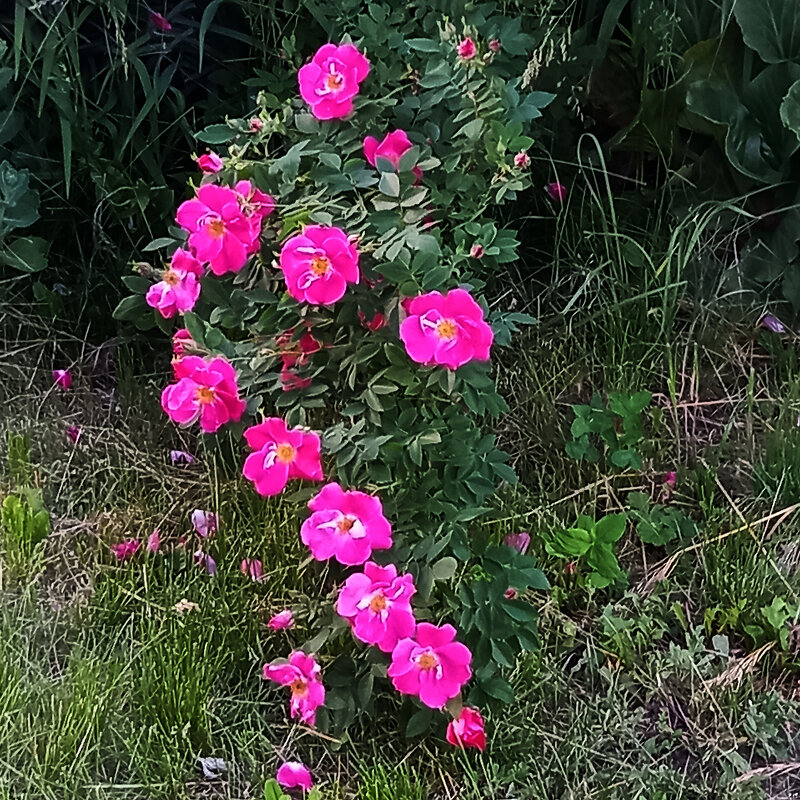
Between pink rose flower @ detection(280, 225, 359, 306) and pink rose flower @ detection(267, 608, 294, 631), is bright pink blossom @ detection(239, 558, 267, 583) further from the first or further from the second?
pink rose flower @ detection(280, 225, 359, 306)

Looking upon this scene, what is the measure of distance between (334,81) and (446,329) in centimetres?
37

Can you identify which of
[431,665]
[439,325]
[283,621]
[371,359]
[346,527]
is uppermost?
[439,325]

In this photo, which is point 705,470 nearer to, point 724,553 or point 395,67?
point 724,553

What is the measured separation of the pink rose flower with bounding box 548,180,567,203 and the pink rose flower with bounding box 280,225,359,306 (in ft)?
3.10

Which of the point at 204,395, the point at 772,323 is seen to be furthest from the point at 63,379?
the point at 772,323

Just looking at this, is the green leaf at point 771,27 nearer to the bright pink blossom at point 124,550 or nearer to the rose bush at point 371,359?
the rose bush at point 371,359

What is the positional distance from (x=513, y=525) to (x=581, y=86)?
3.02 feet

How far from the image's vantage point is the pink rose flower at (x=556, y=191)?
1.95m

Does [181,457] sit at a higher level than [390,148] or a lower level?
lower

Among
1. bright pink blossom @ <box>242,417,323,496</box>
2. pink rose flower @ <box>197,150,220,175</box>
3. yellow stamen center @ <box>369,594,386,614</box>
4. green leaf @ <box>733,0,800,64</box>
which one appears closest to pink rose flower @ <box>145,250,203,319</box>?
pink rose flower @ <box>197,150,220,175</box>

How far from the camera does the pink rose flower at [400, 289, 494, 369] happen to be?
42.4 inches

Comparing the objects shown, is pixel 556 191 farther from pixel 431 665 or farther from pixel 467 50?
pixel 431 665

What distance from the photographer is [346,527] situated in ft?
3.77

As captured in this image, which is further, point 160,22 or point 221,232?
point 160,22
